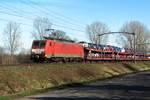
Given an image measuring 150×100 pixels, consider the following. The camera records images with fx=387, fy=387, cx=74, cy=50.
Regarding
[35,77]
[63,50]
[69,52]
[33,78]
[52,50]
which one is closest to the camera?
[33,78]

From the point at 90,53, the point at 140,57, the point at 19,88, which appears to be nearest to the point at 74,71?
the point at 19,88

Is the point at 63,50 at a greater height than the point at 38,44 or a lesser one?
lesser

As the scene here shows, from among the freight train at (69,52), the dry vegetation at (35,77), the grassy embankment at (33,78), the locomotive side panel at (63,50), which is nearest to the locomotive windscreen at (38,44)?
the freight train at (69,52)

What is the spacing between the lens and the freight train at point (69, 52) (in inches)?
1965

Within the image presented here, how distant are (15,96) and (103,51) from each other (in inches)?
1984

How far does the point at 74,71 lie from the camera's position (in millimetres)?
42281

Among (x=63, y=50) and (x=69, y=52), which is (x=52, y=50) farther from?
(x=69, y=52)

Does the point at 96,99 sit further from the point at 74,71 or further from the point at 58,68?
the point at 74,71

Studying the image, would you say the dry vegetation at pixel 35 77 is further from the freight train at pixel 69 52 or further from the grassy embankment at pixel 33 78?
the freight train at pixel 69 52

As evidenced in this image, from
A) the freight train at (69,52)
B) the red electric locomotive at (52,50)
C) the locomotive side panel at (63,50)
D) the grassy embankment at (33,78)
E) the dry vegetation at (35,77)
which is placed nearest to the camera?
the grassy embankment at (33,78)

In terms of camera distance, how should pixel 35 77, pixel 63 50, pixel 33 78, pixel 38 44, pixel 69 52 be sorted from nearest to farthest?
pixel 33 78 → pixel 35 77 → pixel 38 44 → pixel 63 50 → pixel 69 52

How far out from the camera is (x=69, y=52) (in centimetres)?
5647

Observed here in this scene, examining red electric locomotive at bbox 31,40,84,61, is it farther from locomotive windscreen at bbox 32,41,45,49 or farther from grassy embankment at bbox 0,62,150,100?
grassy embankment at bbox 0,62,150,100

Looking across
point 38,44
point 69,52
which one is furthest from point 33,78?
point 69,52
